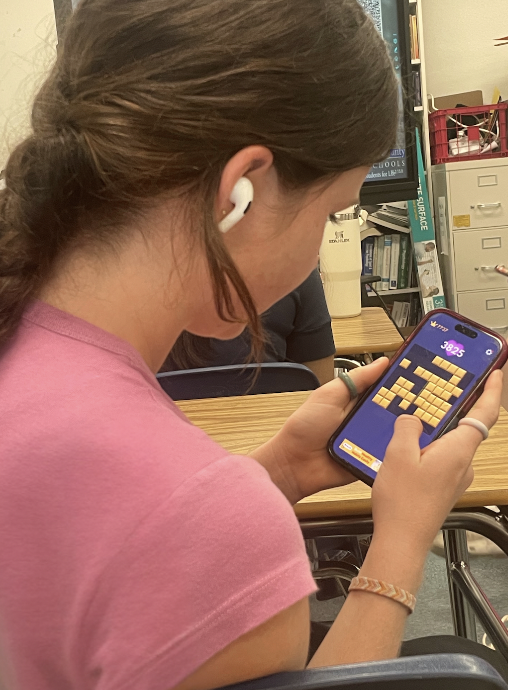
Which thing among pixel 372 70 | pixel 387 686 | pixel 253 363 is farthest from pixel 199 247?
pixel 253 363

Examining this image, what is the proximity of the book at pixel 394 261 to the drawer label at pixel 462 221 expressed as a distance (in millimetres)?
396

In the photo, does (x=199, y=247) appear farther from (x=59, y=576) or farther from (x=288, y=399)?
(x=288, y=399)

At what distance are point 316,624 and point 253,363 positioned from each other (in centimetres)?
61

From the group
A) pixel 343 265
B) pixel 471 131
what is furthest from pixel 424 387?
pixel 471 131

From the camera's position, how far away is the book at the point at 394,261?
373cm

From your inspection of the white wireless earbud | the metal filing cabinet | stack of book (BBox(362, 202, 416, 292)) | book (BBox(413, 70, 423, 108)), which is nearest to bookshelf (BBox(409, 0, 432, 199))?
book (BBox(413, 70, 423, 108))

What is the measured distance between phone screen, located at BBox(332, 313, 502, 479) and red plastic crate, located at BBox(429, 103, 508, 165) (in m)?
2.84

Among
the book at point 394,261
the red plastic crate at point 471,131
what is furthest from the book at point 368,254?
the red plastic crate at point 471,131

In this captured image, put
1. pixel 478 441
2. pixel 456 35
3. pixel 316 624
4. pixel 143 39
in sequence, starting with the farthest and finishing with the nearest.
A: pixel 456 35 → pixel 316 624 → pixel 478 441 → pixel 143 39

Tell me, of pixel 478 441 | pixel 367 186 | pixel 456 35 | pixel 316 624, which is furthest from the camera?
pixel 456 35

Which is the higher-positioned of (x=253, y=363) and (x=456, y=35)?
(x=456, y=35)

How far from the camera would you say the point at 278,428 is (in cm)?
107

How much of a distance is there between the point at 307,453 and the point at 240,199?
394 millimetres

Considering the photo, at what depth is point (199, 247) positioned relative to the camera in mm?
545
